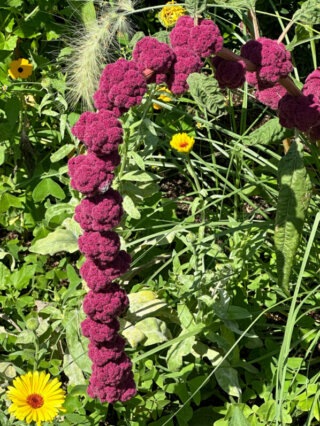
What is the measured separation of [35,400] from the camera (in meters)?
1.50

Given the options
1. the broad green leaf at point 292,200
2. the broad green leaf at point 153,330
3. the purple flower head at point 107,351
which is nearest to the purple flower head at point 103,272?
the purple flower head at point 107,351

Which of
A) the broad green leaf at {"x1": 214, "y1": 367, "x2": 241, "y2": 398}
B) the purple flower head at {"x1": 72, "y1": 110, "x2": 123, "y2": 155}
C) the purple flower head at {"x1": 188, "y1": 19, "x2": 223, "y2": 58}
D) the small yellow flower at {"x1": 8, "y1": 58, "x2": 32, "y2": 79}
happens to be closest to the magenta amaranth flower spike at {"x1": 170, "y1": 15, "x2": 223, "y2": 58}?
the purple flower head at {"x1": 188, "y1": 19, "x2": 223, "y2": 58}

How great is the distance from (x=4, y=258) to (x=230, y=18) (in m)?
1.69

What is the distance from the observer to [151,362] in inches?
71.7

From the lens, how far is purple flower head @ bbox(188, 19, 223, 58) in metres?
1.27

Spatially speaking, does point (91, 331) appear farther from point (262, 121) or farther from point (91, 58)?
point (262, 121)

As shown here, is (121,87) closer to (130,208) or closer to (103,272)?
(103,272)

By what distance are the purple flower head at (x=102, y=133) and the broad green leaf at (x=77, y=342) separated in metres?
0.71

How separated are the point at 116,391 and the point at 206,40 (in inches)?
31.9

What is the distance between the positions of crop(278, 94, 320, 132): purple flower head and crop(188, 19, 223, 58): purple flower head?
10.1 inches

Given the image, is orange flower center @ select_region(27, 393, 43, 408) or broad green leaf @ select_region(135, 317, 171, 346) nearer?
orange flower center @ select_region(27, 393, 43, 408)

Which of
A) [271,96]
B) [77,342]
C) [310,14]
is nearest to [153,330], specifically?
[77,342]

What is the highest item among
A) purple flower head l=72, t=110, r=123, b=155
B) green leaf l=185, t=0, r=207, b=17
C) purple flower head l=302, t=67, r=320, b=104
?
green leaf l=185, t=0, r=207, b=17

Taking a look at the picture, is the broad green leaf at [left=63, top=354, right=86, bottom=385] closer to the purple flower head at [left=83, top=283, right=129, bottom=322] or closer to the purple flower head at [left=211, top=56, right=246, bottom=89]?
the purple flower head at [left=83, top=283, right=129, bottom=322]
